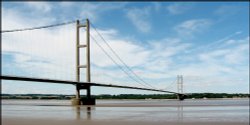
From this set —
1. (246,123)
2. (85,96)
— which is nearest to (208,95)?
(85,96)

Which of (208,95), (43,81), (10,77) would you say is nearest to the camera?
(10,77)

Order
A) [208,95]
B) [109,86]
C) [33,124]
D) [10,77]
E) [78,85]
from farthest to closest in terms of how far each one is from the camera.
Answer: [208,95], [109,86], [78,85], [10,77], [33,124]

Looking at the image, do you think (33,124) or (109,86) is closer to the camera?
(33,124)

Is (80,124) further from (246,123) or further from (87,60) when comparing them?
(87,60)

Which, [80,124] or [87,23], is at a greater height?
[87,23]

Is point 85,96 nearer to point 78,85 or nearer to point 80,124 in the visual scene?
point 78,85

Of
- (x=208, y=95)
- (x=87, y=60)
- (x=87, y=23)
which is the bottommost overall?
(x=208, y=95)

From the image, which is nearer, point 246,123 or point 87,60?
point 246,123

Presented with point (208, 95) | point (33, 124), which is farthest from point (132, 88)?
point (208, 95)

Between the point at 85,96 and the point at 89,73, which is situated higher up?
the point at 89,73
